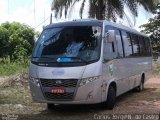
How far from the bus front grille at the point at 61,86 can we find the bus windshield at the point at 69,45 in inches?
24.3

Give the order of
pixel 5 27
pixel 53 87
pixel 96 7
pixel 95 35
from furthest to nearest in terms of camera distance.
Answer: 1. pixel 5 27
2. pixel 96 7
3. pixel 95 35
4. pixel 53 87

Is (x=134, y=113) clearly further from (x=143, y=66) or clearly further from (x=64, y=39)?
(x=143, y=66)

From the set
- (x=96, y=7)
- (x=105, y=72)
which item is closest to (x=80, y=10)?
(x=96, y=7)

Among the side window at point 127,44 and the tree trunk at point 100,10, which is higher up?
the tree trunk at point 100,10

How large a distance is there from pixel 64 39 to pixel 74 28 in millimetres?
459

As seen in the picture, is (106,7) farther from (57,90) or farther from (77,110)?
(57,90)

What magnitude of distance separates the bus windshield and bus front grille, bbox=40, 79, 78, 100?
2.02 feet

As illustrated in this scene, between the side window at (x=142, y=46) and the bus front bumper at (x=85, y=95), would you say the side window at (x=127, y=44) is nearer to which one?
the side window at (x=142, y=46)

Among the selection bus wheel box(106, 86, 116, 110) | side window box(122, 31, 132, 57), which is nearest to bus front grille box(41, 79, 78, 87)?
bus wheel box(106, 86, 116, 110)

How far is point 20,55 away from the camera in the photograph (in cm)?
3356

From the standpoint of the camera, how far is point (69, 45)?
1137 centimetres

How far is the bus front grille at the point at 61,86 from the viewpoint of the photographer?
10.6 m

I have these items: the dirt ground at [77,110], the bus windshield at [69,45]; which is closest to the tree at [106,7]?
the dirt ground at [77,110]

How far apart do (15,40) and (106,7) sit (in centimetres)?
1472
